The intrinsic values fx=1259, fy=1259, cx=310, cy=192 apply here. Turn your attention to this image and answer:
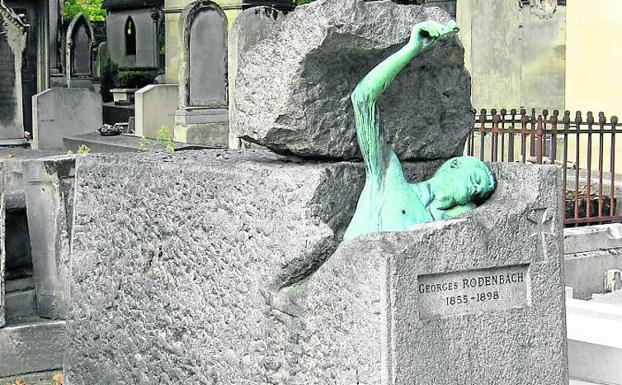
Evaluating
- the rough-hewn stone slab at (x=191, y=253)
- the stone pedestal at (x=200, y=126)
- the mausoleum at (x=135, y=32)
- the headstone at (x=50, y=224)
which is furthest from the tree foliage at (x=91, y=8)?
the rough-hewn stone slab at (x=191, y=253)

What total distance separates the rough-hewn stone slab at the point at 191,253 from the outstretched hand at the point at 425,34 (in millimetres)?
458

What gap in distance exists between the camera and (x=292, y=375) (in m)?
4.05

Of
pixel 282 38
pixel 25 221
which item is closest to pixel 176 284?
pixel 282 38

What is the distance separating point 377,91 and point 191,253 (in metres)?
0.90

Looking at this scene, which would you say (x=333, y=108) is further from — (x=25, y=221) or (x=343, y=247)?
(x=25, y=221)

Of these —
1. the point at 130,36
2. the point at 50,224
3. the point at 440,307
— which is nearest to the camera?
the point at 440,307

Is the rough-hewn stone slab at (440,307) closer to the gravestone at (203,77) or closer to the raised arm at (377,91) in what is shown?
the raised arm at (377,91)

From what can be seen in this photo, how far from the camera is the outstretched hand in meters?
4.10

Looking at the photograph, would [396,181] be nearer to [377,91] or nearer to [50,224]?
[377,91]

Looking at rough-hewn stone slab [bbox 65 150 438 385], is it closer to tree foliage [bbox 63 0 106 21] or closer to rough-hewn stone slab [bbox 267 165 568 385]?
rough-hewn stone slab [bbox 267 165 568 385]

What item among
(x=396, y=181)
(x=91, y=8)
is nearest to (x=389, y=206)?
(x=396, y=181)

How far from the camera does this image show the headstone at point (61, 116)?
688 inches

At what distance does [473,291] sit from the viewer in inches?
156

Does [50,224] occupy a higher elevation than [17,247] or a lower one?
higher
